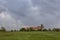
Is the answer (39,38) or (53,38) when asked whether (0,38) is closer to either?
(39,38)

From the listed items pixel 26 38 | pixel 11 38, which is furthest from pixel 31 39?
pixel 11 38

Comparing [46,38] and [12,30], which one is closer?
[46,38]

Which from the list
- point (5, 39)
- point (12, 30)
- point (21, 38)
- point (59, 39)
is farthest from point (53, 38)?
point (12, 30)

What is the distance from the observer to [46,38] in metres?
32.8

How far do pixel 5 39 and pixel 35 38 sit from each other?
5.54 m

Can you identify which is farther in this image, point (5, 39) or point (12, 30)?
point (12, 30)

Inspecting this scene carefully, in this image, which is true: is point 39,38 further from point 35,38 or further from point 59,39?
point 59,39

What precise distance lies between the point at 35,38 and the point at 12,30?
13.3m

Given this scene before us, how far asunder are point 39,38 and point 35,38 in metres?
0.75

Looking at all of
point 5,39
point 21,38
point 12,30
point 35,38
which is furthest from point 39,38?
point 12,30

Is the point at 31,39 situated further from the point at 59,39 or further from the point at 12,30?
the point at 12,30

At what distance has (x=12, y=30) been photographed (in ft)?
146

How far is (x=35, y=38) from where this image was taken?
32.6m

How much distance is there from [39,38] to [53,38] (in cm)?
270
